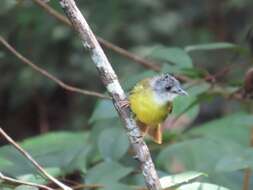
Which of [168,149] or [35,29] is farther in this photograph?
[35,29]

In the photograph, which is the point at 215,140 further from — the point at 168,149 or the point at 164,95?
the point at 164,95

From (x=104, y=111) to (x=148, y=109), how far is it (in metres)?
0.21

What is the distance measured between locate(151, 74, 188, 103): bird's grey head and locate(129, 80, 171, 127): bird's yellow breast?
0.07 feet

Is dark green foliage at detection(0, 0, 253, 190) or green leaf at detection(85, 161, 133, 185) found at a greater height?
dark green foliage at detection(0, 0, 253, 190)

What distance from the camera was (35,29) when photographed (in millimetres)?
4801

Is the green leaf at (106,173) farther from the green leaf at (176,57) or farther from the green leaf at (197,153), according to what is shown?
the green leaf at (176,57)

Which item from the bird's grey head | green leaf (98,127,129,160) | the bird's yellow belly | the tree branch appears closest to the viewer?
the tree branch

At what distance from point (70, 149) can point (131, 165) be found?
231 mm

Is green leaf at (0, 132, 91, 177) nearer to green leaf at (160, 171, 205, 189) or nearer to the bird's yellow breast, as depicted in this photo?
the bird's yellow breast

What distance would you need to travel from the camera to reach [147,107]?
2.11m

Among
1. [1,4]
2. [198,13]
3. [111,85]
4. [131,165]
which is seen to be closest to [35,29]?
[198,13]

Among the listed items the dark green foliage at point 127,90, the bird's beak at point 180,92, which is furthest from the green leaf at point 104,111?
the bird's beak at point 180,92

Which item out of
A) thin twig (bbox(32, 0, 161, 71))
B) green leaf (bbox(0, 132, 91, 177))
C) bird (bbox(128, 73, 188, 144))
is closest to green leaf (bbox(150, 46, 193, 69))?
bird (bbox(128, 73, 188, 144))

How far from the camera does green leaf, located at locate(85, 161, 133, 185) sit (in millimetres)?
2076
